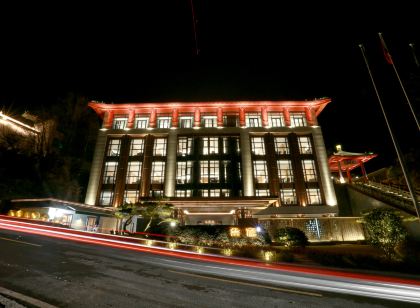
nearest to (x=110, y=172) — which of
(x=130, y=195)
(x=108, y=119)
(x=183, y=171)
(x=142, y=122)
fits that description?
(x=130, y=195)

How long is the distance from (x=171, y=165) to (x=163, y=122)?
9076 millimetres

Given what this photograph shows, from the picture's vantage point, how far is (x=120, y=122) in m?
44.4

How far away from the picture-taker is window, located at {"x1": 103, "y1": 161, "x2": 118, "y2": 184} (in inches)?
1566

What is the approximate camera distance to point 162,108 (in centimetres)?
4419

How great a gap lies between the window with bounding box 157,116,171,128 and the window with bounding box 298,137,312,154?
924 inches

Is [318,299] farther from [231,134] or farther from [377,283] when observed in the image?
[231,134]

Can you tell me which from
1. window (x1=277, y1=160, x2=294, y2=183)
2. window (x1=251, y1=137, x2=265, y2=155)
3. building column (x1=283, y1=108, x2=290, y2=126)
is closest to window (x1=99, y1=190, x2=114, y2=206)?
window (x1=251, y1=137, x2=265, y2=155)

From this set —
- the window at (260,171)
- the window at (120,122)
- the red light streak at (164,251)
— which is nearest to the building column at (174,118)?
the window at (120,122)

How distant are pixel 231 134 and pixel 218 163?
5.90m

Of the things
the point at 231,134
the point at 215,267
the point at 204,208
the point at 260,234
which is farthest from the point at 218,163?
the point at 215,267

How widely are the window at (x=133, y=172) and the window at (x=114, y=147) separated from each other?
10.6 ft

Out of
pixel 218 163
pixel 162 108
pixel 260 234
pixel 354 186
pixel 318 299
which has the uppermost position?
pixel 162 108

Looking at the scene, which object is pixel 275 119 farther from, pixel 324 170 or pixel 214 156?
pixel 214 156

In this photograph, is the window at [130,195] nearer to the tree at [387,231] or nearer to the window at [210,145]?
the window at [210,145]
